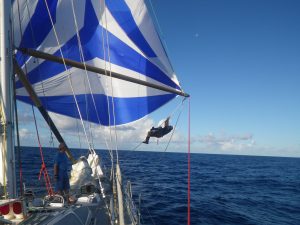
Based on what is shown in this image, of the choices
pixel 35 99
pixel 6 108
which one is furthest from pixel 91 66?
pixel 6 108

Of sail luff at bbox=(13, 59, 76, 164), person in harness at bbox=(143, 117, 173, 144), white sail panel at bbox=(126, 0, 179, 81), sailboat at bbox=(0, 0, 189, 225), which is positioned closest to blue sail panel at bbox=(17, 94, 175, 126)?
sailboat at bbox=(0, 0, 189, 225)

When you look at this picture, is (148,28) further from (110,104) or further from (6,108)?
(6,108)

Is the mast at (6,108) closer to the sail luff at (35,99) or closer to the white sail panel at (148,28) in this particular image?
the sail luff at (35,99)

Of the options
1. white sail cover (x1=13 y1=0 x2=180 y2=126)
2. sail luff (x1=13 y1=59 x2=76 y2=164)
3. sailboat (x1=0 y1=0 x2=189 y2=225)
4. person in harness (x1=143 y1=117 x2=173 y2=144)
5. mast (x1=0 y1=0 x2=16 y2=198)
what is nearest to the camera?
mast (x1=0 y1=0 x2=16 y2=198)

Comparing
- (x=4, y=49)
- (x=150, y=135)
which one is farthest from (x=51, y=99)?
(x=4, y=49)

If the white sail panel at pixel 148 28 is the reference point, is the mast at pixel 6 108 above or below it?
below

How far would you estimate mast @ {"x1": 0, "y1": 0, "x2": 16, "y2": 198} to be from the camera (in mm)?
4113

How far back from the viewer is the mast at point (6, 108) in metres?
4.11

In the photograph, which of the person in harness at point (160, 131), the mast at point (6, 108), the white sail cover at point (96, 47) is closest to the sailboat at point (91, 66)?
the white sail cover at point (96, 47)

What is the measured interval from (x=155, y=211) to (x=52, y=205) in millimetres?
7655

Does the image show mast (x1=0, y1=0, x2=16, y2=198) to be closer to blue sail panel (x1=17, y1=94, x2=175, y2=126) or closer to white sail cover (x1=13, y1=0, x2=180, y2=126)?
white sail cover (x1=13, y1=0, x2=180, y2=126)

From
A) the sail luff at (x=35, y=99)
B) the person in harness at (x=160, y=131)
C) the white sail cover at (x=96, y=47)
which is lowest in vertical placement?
the person in harness at (x=160, y=131)

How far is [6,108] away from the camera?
4156 mm

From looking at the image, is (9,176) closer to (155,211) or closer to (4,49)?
(4,49)
